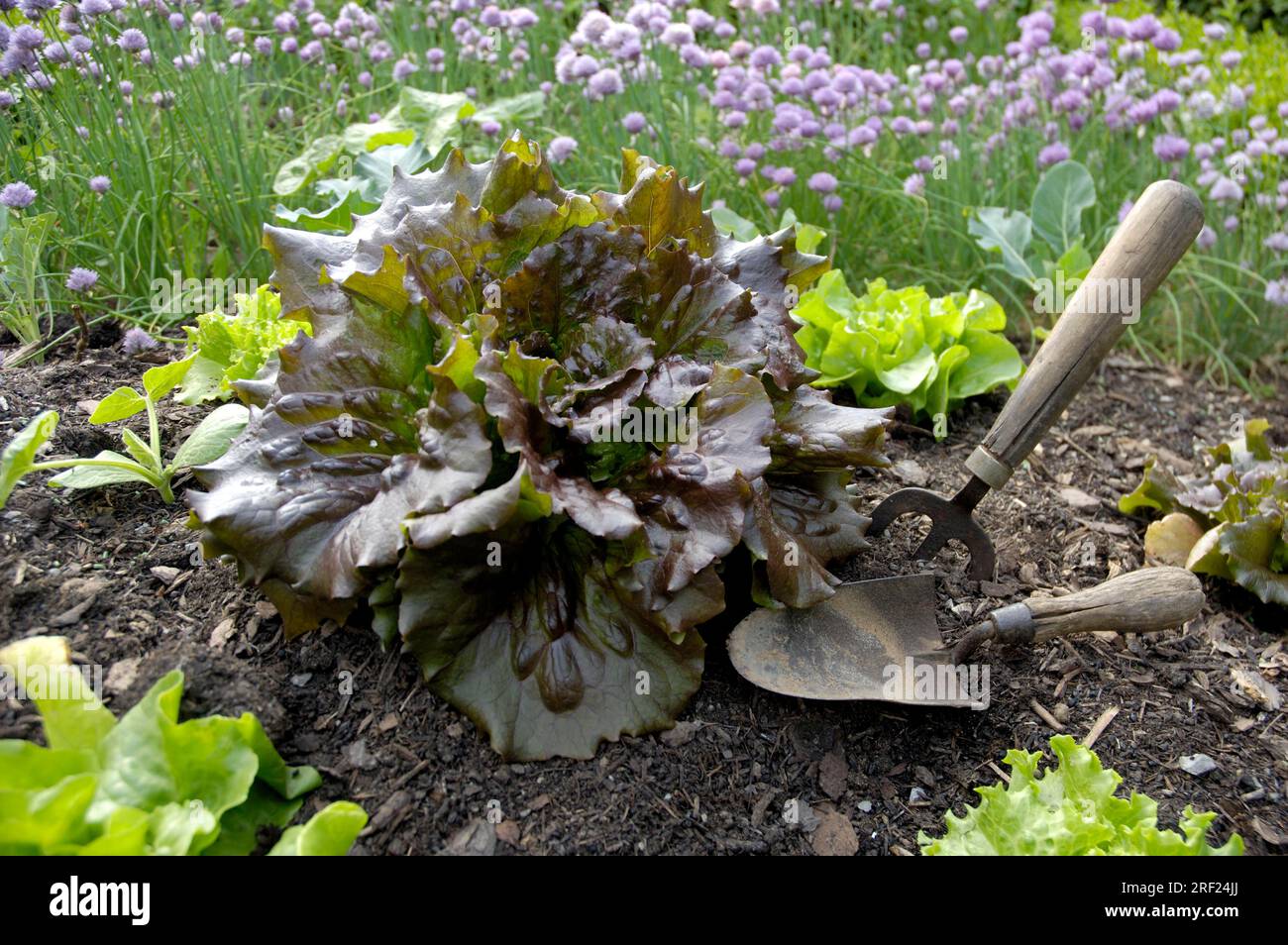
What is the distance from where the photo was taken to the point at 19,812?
1413 mm

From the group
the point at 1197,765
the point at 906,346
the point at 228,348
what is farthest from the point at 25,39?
the point at 1197,765

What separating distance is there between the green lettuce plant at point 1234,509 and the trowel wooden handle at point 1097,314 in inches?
27.6

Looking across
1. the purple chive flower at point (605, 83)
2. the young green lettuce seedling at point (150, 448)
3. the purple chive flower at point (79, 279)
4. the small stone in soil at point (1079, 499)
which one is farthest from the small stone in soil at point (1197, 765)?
the purple chive flower at point (79, 279)

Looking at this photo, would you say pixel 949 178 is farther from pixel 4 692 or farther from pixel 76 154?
pixel 4 692

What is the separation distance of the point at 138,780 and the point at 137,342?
165 centimetres

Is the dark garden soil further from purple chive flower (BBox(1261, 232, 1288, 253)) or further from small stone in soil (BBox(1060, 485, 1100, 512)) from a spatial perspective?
purple chive flower (BBox(1261, 232, 1288, 253))

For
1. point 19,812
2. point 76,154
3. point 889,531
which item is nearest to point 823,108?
point 889,531

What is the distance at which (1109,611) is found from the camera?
212 centimetres

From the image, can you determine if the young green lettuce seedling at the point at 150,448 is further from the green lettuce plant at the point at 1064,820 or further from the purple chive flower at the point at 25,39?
the green lettuce plant at the point at 1064,820

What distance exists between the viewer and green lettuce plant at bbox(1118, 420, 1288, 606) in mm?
2559

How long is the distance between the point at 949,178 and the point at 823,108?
66cm

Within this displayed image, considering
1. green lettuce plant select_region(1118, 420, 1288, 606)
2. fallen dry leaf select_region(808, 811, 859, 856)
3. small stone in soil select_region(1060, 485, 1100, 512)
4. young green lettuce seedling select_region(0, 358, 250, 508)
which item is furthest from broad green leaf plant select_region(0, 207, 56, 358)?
green lettuce plant select_region(1118, 420, 1288, 606)

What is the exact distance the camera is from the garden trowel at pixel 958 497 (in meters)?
2.08

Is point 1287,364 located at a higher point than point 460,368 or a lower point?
lower
